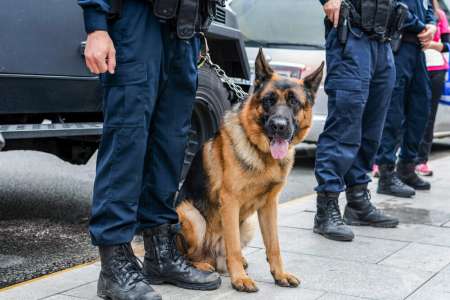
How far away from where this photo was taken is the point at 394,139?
615cm

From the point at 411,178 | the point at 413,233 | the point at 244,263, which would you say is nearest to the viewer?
the point at 244,263

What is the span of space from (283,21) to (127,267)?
17.5 feet

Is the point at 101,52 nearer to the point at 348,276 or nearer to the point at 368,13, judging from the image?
the point at 348,276

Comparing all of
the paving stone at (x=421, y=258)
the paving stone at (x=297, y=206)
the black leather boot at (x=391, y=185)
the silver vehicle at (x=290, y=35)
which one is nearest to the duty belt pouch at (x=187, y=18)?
the paving stone at (x=421, y=258)

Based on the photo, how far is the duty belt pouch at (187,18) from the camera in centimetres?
312

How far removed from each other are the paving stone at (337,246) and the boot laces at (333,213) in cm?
14

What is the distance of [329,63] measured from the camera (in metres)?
4.55

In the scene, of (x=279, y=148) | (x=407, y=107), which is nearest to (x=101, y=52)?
(x=279, y=148)

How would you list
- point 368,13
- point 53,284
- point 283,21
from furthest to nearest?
1. point 283,21
2. point 368,13
3. point 53,284

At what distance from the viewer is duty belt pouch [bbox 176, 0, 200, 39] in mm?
3119

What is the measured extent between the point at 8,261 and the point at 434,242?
2571mm

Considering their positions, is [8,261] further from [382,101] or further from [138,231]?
[382,101]

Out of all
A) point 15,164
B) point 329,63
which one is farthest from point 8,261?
point 15,164

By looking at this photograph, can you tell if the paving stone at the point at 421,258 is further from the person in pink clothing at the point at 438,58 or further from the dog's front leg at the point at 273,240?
the person in pink clothing at the point at 438,58
